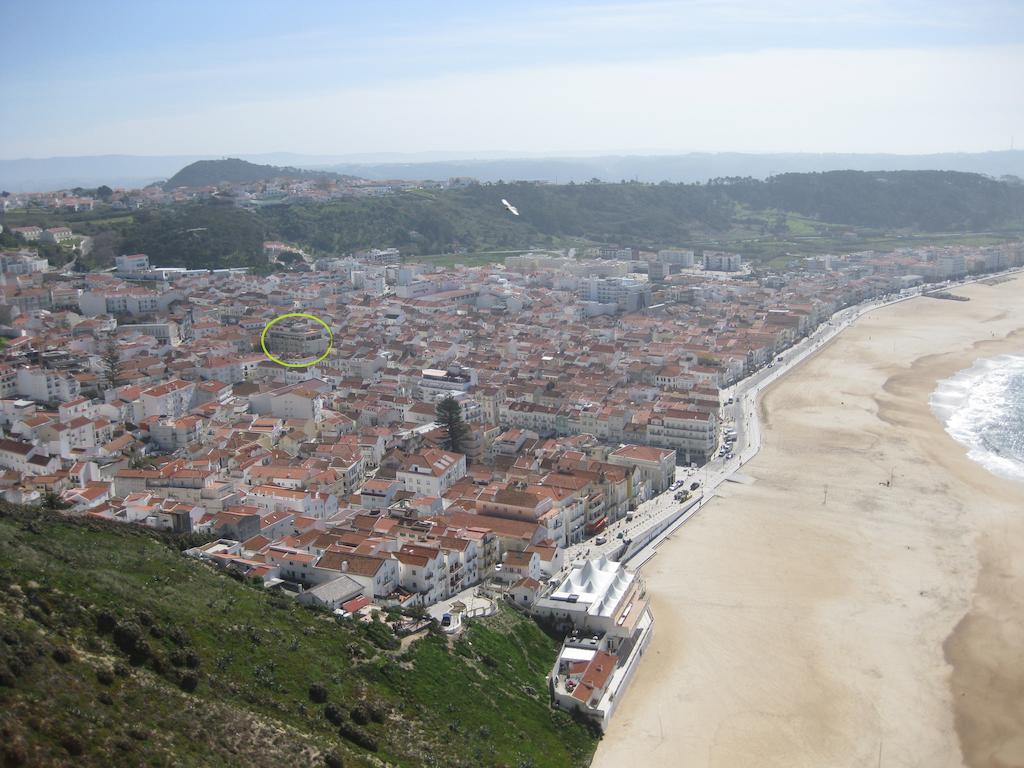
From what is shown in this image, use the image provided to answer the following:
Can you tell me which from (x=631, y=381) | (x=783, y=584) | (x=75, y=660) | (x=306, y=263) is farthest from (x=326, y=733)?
(x=306, y=263)

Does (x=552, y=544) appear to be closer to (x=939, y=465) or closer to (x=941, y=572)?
(x=941, y=572)

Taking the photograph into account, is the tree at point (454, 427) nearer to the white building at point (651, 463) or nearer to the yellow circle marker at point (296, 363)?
the white building at point (651, 463)

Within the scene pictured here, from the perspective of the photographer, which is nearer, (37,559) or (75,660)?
(75,660)

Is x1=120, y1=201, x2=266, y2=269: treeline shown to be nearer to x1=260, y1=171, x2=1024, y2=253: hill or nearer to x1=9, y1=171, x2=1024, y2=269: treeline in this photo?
x1=9, y1=171, x2=1024, y2=269: treeline

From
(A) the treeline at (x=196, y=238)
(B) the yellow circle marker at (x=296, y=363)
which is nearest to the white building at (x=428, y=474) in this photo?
(B) the yellow circle marker at (x=296, y=363)

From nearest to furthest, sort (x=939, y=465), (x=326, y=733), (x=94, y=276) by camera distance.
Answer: (x=326, y=733)
(x=939, y=465)
(x=94, y=276)

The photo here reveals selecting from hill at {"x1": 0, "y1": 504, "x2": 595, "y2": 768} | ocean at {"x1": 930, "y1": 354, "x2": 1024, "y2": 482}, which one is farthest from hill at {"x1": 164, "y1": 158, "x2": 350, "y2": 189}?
hill at {"x1": 0, "y1": 504, "x2": 595, "y2": 768}
